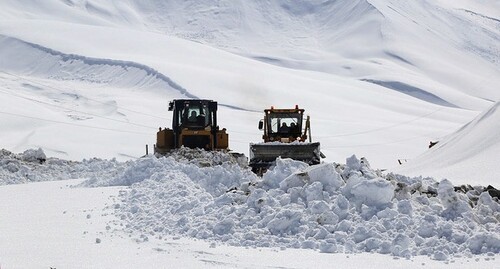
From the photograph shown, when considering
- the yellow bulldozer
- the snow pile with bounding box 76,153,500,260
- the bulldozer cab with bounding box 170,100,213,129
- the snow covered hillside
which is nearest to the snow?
the snow pile with bounding box 76,153,500,260

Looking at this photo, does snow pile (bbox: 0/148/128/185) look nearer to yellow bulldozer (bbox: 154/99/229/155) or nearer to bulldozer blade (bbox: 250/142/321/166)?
yellow bulldozer (bbox: 154/99/229/155)

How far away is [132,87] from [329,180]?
2685 inches

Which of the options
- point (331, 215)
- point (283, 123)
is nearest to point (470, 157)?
point (283, 123)

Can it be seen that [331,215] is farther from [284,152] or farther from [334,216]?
[284,152]

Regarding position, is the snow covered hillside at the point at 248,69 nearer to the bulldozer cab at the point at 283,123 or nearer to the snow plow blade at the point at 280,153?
the bulldozer cab at the point at 283,123

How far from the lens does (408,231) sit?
8414 mm

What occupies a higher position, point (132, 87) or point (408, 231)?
point (132, 87)

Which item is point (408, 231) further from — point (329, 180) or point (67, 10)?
point (67, 10)

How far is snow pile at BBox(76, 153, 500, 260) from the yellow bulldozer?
1152 cm

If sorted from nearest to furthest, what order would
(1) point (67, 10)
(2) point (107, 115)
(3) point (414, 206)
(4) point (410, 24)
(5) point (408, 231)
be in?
(5) point (408, 231), (3) point (414, 206), (2) point (107, 115), (1) point (67, 10), (4) point (410, 24)

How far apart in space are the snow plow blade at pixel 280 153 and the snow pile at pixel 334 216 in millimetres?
7488

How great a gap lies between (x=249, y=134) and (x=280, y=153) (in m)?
34.5

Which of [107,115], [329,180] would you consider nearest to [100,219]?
[329,180]

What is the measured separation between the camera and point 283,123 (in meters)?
21.3
